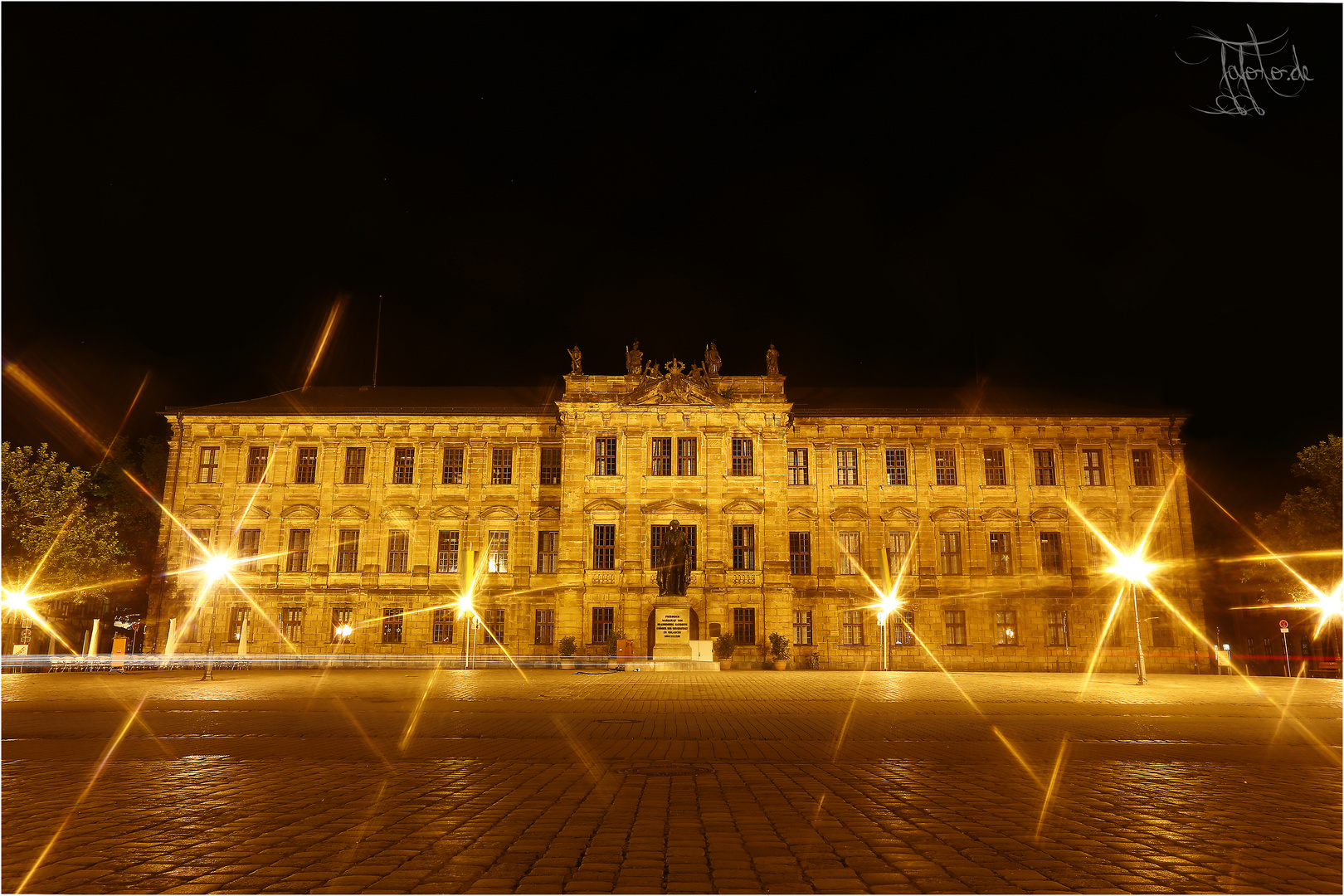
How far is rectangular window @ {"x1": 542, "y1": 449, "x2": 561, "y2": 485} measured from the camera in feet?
149

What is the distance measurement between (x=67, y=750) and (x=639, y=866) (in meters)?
8.63

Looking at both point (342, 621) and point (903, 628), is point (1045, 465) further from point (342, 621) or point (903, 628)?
point (342, 621)

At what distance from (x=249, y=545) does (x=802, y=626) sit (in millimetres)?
29506

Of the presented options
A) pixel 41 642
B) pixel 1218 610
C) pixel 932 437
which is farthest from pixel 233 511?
pixel 1218 610

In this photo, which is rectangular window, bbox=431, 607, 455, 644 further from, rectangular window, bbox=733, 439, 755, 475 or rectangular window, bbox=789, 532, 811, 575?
rectangular window, bbox=789, 532, 811, 575

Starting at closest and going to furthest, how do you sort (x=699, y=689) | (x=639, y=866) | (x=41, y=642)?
(x=639, y=866) → (x=699, y=689) → (x=41, y=642)

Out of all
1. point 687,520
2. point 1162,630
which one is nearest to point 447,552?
point 687,520

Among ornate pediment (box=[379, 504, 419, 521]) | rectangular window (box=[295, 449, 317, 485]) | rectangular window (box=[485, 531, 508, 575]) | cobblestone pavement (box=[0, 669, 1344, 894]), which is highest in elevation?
rectangular window (box=[295, 449, 317, 485])

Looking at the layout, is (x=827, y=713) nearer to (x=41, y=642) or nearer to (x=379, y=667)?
(x=379, y=667)

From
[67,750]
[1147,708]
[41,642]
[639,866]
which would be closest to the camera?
[639,866]

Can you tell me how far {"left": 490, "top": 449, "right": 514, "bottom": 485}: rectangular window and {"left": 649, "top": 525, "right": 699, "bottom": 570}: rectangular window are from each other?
8.48m

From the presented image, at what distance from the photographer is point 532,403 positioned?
48250 mm

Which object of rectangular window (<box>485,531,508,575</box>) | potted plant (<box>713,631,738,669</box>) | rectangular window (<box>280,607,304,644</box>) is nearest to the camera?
potted plant (<box>713,631,738,669</box>)

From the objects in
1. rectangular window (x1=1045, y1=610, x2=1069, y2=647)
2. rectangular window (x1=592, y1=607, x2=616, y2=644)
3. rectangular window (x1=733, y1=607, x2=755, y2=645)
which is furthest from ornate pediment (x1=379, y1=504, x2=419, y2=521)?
rectangular window (x1=1045, y1=610, x2=1069, y2=647)
